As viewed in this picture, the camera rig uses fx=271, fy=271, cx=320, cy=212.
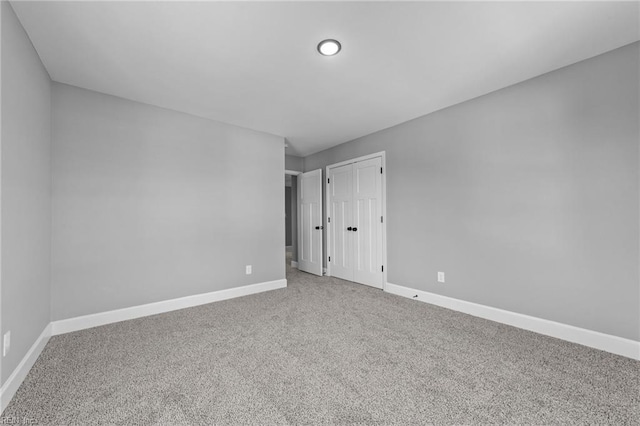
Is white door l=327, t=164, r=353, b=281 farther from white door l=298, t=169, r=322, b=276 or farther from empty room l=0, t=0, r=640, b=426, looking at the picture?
empty room l=0, t=0, r=640, b=426

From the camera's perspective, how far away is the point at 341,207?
A: 4.68 meters

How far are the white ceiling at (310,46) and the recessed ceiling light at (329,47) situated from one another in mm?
53

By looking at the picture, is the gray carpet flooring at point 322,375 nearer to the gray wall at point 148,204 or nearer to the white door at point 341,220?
the gray wall at point 148,204

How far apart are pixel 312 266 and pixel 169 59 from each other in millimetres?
3908

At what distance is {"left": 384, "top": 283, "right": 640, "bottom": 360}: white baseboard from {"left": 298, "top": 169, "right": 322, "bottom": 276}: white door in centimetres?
210

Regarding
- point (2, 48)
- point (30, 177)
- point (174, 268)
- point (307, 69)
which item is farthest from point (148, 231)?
point (307, 69)

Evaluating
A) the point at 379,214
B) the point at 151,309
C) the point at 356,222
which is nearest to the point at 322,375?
the point at 151,309

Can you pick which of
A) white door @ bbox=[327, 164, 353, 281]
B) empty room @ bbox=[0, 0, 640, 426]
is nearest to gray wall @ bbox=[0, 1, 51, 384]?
empty room @ bbox=[0, 0, 640, 426]

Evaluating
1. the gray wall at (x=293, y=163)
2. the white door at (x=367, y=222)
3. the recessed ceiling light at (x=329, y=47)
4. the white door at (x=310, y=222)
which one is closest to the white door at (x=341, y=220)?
the white door at (x=367, y=222)

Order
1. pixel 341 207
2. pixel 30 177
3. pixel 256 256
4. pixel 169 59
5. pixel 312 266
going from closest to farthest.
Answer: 1. pixel 30 177
2. pixel 169 59
3. pixel 256 256
4. pixel 341 207
5. pixel 312 266

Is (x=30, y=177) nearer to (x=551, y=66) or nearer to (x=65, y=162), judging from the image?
(x=65, y=162)

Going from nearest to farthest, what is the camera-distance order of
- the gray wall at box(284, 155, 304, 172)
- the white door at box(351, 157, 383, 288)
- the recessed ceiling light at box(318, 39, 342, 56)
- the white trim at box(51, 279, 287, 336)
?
1. the recessed ceiling light at box(318, 39, 342, 56)
2. the white trim at box(51, 279, 287, 336)
3. the white door at box(351, 157, 383, 288)
4. the gray wall at box(284, 155, 304, 172)

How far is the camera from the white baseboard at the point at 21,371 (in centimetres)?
154

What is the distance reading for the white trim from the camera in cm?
259
